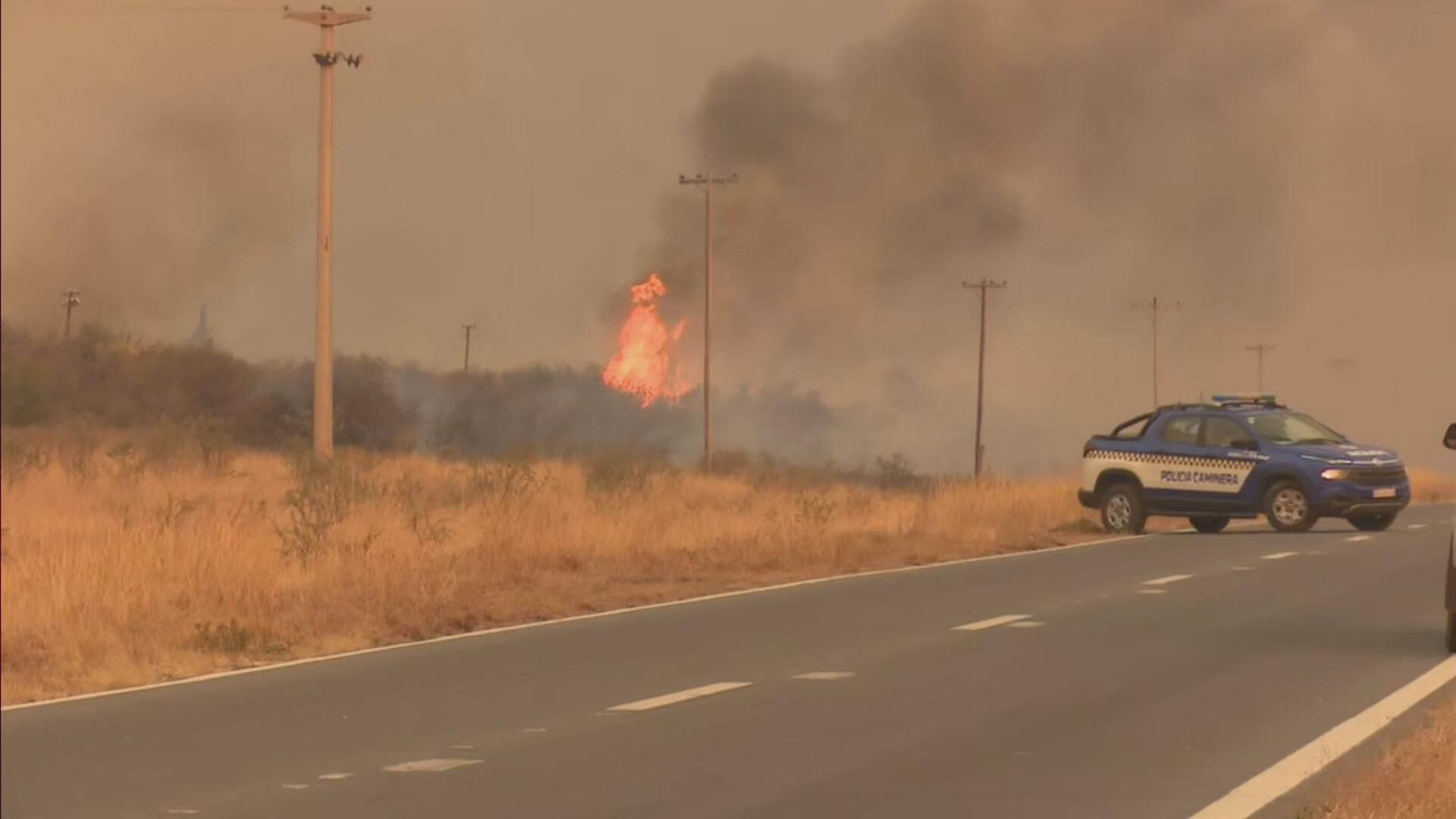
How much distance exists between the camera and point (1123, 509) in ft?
120

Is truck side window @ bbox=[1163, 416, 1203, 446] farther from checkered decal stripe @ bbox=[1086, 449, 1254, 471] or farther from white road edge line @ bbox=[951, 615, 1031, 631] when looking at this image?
white road edge line @ bbox=[951, 615, 1031, 631]

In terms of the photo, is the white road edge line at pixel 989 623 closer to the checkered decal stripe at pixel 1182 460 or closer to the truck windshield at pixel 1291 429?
the checkered decal stripe at pixel 1182 460

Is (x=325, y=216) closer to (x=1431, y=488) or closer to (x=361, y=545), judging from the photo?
(x=361, y=545)

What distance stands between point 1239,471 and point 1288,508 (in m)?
0.89

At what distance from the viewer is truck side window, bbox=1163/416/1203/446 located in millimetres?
36156

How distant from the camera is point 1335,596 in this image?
2238 cm

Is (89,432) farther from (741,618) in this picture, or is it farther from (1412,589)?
(1412,589)

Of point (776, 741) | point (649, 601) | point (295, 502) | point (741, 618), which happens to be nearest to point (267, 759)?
point (776, 741)

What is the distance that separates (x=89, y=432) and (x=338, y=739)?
7.26 metres

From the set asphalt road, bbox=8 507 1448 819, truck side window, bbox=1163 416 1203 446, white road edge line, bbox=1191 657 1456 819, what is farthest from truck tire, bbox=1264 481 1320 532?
white road edge line, bbox=1191 657 1456 819

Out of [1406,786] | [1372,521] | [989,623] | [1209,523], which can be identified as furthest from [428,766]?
[1209,523]

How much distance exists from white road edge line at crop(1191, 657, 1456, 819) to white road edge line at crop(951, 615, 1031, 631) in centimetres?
446

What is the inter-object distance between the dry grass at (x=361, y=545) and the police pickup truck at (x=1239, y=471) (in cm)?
153

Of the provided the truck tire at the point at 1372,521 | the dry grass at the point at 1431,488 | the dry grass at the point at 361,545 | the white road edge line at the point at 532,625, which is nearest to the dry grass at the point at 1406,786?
the dry grass at the point at 361,545
